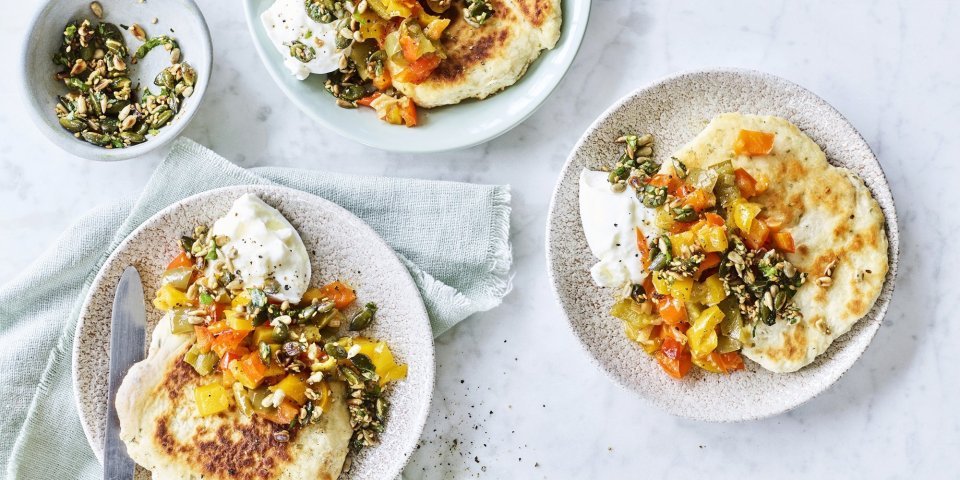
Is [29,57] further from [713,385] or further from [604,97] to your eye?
[713,385]

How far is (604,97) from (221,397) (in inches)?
75.6

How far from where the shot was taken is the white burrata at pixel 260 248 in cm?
312

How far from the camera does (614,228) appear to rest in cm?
302

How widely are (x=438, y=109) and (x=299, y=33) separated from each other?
0.61 meters

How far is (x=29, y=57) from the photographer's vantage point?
10.7 feet

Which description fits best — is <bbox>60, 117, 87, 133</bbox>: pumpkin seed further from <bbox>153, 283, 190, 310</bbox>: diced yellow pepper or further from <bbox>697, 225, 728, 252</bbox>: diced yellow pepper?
<bbox>697, 225, 728, 252</bbox>: diced yellow pepper

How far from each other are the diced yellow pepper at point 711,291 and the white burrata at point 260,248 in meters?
1.49

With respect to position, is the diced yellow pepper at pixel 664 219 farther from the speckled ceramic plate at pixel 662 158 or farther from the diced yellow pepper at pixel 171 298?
the diced yellow pepper at pixel 171 298

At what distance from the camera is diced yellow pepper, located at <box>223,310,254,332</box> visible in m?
3.09

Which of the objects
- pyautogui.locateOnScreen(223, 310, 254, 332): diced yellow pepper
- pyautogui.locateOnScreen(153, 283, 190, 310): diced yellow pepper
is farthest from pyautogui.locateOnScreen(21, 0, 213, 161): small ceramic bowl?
pyautogui.locateOnScreen(223, 310, 254, 332): diced yellow pepper

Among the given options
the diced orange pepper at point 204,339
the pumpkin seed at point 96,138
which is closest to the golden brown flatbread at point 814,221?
the diced orange pepper at point 204,339

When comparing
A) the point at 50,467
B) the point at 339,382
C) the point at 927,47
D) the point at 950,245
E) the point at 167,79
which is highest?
the point at 927,47

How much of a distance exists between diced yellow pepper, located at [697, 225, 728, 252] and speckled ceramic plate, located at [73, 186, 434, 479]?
108 centimetres

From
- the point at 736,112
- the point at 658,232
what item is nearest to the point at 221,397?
the point at 658,232
